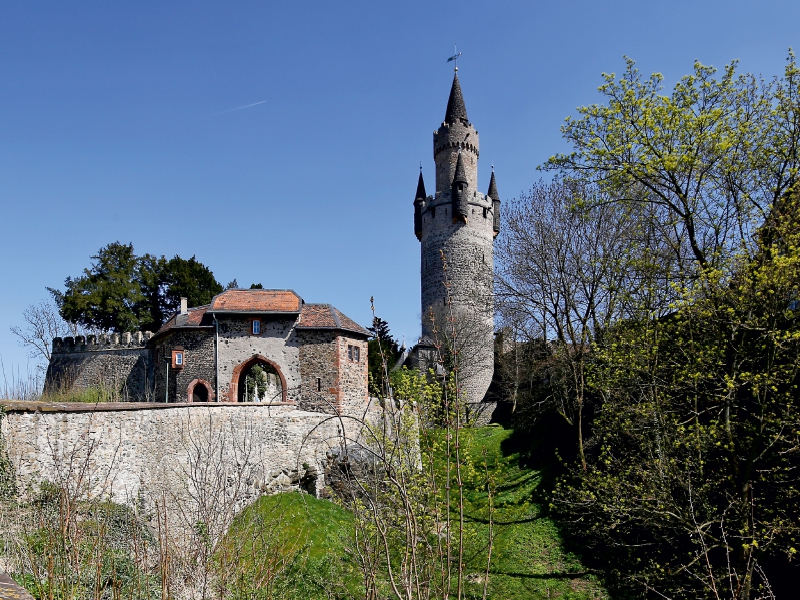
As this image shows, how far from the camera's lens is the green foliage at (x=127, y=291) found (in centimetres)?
3084

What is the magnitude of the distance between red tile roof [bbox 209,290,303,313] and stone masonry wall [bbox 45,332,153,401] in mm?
6387

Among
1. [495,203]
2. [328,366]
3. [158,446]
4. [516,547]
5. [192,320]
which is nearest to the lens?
[158,446]

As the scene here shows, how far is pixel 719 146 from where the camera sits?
8.13m

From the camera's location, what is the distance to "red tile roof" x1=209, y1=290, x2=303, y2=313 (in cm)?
2006

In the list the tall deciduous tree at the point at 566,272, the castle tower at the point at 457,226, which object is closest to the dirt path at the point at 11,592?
the tall deciduous tree at the point at 566,272

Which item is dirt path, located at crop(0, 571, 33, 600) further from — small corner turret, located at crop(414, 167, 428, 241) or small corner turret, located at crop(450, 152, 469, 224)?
small corner turret, located at crop(414, 167, 428, 241)

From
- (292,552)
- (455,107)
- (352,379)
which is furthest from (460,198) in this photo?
(292,552)

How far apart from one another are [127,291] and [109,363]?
763 cm

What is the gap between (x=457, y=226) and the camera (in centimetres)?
3297

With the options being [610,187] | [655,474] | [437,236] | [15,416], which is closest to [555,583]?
[655,474]

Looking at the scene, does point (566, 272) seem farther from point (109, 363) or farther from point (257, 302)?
point (109, 363)

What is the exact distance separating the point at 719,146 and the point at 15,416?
12509 millimetres

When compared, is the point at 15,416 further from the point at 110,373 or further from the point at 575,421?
the point at 110,373

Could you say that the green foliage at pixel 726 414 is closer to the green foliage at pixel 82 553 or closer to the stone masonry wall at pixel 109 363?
the green foliage at pixel 82 553
